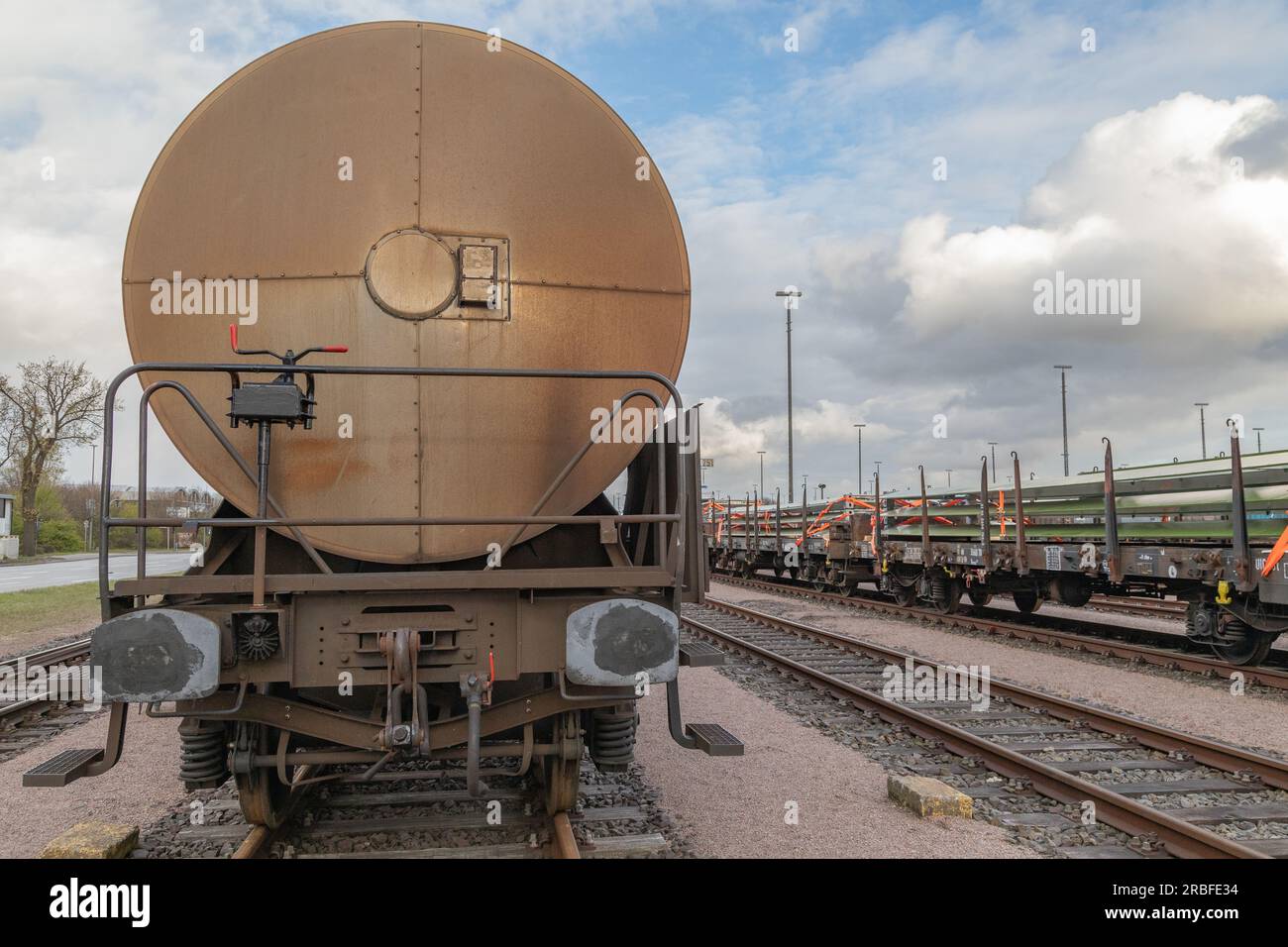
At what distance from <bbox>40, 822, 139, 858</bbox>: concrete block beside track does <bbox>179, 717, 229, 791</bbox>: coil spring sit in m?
0.67

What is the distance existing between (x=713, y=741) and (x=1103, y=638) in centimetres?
1132

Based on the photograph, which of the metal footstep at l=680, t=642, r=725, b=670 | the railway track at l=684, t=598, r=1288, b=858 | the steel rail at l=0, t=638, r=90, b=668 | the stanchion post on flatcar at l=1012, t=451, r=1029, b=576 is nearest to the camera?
the metal footstep at l=680, t=642, r=725, b=670

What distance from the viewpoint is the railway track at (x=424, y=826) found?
14.5 feet

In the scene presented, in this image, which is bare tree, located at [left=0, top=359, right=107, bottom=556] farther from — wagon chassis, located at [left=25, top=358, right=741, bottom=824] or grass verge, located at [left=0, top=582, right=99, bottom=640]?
wagon chassis, located at [left=25, top=358, right=741, bottom=824]

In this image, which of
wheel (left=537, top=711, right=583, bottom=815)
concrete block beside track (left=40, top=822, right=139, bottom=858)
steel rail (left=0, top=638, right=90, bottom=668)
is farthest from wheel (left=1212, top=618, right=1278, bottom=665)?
steel rail (left=0, top=638, right=90, bottom=668)

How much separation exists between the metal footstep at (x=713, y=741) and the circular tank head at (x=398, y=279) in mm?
1268

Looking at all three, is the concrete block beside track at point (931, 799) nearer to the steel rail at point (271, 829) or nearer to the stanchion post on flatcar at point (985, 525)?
the steel rail at point (271, 829)

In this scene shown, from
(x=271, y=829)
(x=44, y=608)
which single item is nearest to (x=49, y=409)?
(x=44, y=608)

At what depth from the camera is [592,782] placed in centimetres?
570

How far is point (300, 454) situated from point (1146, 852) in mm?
4990

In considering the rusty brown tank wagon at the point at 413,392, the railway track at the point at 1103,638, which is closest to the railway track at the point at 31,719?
the rusty brown tank wagon at the point at 413,392

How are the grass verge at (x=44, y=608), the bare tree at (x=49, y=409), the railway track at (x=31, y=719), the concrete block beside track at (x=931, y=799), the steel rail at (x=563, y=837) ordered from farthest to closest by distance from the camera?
the bare tree at (x=49, y=409) < the grass verge at (x=44, y=608) < the railway track at (x=31, y=719) < the concrete block beside track at (x=931, y=799) < the steel rail at (x=563, y=837)

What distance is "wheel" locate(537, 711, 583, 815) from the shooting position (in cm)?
443

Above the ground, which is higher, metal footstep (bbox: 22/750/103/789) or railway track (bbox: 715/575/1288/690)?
metal footstep (bbox: 22/750/103/789)
